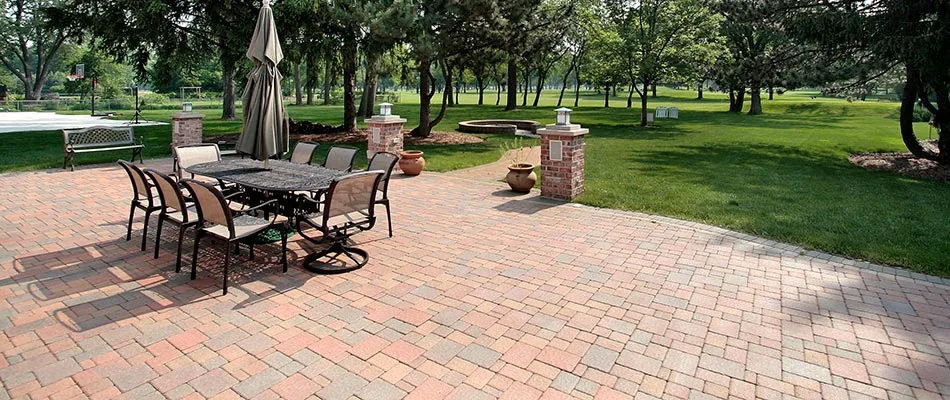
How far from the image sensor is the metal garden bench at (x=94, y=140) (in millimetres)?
9562

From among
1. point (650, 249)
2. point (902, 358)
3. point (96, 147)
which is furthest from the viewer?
point (96, 147)

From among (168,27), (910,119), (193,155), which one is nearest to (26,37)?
(168,27)

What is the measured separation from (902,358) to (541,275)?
2.43 meters

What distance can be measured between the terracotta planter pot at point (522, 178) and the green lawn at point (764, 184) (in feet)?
2.90

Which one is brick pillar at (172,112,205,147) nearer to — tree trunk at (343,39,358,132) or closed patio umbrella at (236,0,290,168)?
tree trunk at (343,39,358,132)

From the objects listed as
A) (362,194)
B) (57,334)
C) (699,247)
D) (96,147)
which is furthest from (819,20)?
(96,147)

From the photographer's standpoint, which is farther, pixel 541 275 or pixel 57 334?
Answer: pixel 541 275

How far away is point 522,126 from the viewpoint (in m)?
20.8

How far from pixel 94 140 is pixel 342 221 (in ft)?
25.8

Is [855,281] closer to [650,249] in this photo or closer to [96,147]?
[650,249]

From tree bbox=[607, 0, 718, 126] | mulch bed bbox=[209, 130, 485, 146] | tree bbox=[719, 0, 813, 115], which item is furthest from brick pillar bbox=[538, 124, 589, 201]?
tree bbox=[607, 0, 718, 126]

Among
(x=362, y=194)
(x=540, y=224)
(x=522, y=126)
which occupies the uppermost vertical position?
(x=522, y=126)

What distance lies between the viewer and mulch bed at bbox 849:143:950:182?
10.8 meters

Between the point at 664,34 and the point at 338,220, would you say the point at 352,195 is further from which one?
the point at 664,34
